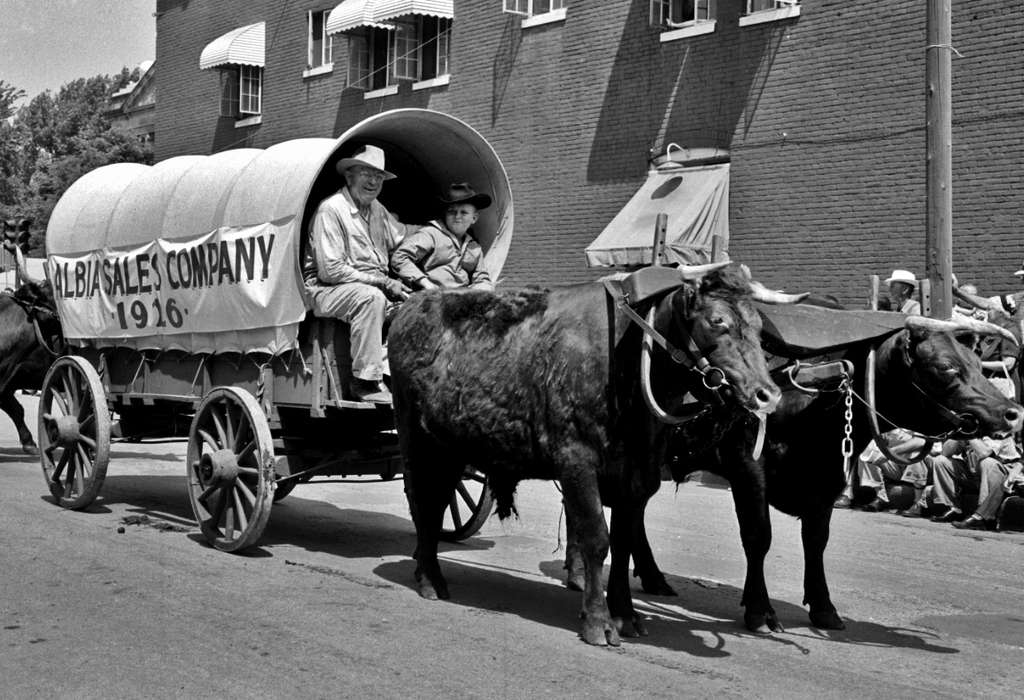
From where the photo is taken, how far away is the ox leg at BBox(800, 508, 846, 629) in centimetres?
714

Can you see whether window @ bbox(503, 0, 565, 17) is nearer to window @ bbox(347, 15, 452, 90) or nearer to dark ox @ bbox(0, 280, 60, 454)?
window @ bbox(347, 15, 452, 90)

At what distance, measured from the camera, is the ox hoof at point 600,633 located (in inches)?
258

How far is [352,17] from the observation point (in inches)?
958

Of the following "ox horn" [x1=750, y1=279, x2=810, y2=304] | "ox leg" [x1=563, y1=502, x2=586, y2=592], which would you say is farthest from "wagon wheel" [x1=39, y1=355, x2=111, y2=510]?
"ox horn" [x1=750, y1=279, x2=810, y2=304]

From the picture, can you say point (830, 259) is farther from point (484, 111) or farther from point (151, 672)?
point (151, 672)

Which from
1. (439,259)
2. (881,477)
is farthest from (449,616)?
(881,477)

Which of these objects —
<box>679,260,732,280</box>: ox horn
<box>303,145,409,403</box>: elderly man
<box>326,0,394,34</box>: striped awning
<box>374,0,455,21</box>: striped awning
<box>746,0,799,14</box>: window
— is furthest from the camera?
<box>326,0,394,34</box>: striped awning

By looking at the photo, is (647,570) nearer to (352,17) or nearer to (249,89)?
(352,17)

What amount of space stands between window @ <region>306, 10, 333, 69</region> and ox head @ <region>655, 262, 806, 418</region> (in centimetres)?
2218

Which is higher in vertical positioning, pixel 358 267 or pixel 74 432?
pixel 358 267

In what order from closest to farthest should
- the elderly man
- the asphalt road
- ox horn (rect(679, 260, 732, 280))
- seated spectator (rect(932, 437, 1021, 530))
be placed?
1. the asphalt road
2. ox horn (rect(679, 260, 732, 280))
3. the elderly man
4. seated spectator (rect(932, 437, 1021, 530))

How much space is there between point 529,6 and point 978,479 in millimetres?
13565

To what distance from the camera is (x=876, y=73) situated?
1738 cm

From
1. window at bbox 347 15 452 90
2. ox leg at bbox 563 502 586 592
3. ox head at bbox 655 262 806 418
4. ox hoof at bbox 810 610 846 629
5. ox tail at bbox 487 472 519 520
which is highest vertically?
window at bbox 347 15 452 90
